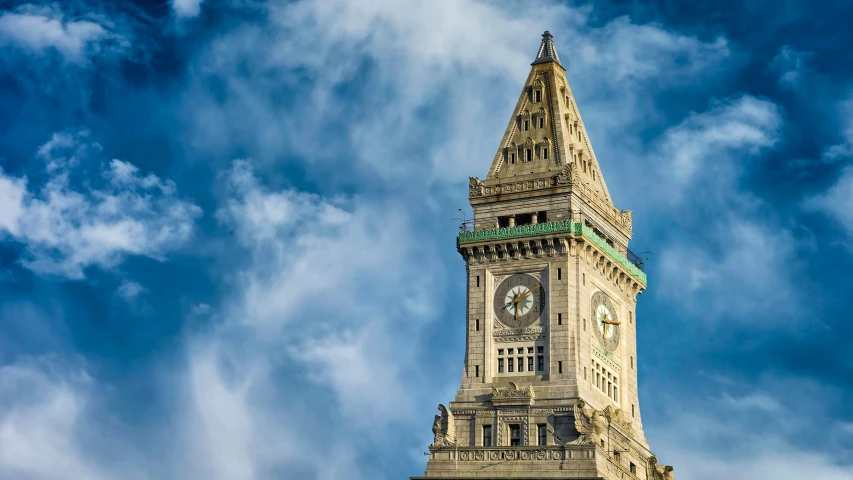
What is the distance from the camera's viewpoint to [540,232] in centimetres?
14000

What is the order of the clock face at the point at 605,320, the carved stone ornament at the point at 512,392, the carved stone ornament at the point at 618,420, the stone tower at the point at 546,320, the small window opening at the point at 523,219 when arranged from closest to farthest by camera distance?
the stone tower at the point at 546,320
the carved stone ornament at the point at 512,392
the carved stone ornament at the point at 618,420
the clock face at the point at 605,320
the small window opening at the point at 523,219

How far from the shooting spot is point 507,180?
145 m

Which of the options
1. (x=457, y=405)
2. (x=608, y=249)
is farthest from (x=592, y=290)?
(x=457, y=405)

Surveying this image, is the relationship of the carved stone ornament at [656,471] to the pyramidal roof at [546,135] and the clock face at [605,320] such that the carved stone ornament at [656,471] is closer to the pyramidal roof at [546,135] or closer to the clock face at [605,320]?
the clock face at [605,320]

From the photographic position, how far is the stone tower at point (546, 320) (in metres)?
135

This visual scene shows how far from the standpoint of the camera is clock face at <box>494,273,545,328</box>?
139500mm

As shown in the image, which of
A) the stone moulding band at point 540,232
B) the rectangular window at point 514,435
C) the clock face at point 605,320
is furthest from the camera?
the clock face at point 605,320

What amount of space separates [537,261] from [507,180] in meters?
8.01

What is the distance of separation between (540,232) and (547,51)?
19.0 meters

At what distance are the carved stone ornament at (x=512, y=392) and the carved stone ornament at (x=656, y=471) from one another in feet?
43.0

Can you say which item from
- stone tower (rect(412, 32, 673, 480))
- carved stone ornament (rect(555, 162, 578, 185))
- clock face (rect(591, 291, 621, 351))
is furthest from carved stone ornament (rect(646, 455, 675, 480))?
carved stone ornament (rect(555, 162, 578, 185))

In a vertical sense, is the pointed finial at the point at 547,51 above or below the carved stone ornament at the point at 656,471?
above

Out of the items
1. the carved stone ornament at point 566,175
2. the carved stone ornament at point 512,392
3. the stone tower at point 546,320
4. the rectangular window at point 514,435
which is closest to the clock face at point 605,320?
the stone tower at point 546,320

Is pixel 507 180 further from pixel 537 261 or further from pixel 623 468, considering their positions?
pixel 623 468
